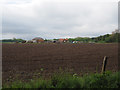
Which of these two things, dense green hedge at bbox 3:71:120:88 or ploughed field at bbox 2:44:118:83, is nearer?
dense green hedge at bbox 3:71:120:88

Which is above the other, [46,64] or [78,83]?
[78,83]

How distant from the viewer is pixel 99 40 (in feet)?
278

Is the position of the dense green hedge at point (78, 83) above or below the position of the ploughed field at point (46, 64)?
above

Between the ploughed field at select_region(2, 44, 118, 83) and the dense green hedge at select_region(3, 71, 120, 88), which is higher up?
the dense green hedge at select_region(3, 71, 120, 88)

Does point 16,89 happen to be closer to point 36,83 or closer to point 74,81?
point 36,83

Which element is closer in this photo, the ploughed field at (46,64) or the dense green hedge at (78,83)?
the dense green hedge at (78,83)

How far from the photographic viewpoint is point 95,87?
237 inches

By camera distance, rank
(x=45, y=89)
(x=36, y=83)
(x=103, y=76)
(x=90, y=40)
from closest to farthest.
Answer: (x=45, y=89) → (x=36, y=83) → (x=103, y=76) → (x=90, y=40)

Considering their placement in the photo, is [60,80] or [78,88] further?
[60,80]

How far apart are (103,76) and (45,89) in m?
2.42

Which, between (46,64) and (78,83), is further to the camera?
(46,64)

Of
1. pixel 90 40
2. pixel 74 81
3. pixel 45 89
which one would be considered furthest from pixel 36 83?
pixel 90 40

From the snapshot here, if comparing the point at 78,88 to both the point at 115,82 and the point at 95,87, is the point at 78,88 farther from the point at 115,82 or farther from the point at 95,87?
the point at 115,82

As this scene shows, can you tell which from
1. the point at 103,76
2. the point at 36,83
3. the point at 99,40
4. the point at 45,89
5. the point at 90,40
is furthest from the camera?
the point at 90,40
